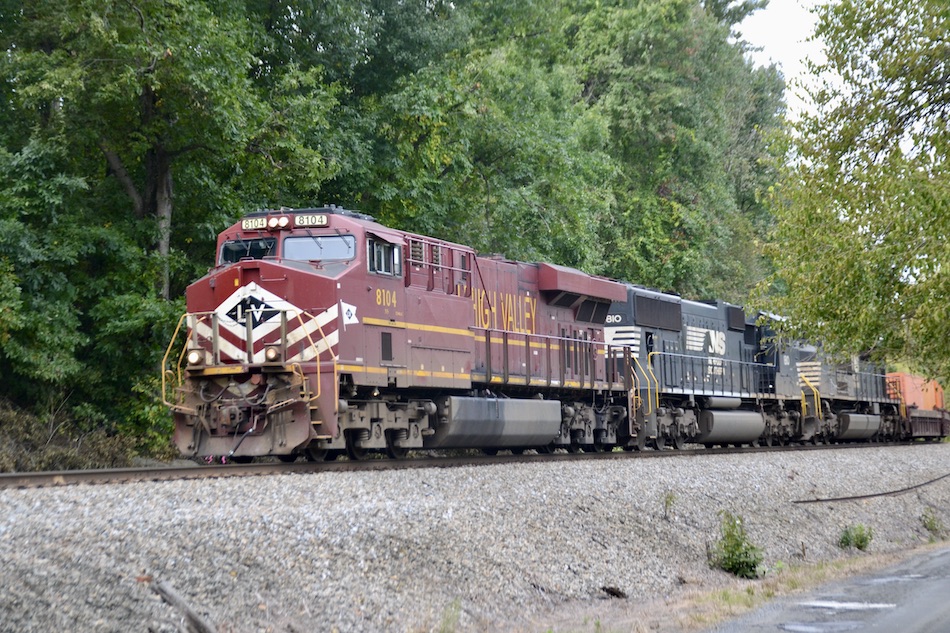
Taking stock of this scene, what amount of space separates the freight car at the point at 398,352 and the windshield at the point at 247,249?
0.02 metres

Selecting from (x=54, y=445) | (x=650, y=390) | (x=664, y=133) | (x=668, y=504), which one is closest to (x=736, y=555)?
(x=668, y=504)

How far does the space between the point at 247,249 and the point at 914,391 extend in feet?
89.5

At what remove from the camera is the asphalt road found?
7898mm

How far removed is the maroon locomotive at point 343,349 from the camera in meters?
→ 12.4

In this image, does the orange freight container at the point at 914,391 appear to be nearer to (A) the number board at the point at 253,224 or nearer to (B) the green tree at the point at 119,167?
(B) the green tree at the point at 119,167

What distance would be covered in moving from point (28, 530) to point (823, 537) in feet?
37.3

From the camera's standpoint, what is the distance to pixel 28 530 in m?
6.99

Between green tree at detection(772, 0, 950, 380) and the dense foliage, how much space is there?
5.93 feet

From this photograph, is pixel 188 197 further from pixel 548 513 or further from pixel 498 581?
pixel 498 581

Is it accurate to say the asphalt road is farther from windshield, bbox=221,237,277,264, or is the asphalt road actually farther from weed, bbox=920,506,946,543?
windshield, bbox=221,237,277,264

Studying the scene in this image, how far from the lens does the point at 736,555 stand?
38.7 ft

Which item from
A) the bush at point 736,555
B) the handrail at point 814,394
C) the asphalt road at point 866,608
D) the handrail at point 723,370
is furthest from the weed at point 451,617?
the handrail at point 814,394

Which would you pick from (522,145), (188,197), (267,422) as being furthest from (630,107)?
(267,422)

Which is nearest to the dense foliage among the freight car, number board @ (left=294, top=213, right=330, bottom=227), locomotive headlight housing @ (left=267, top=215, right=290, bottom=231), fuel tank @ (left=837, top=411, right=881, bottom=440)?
the freight car
